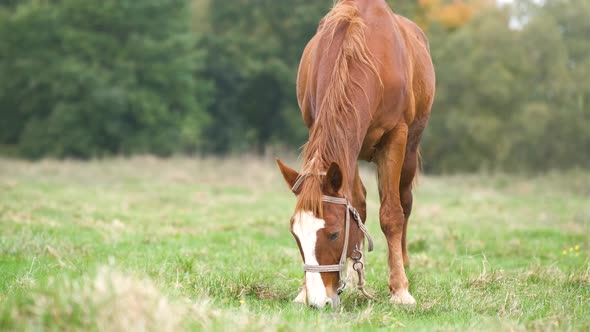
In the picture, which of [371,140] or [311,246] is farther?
[371,140]

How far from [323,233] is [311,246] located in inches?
4.9

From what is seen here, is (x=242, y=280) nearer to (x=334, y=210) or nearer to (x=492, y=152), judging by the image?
(x=334, y=210)

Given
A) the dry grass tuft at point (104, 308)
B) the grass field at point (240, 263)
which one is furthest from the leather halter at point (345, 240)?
the dry grass tuft at point (104, 308)

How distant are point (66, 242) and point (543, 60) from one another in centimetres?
3151

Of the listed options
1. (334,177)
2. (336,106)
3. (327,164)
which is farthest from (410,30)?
(334,177)

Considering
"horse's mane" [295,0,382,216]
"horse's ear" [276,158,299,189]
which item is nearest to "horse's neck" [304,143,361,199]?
"horse's mane" [295,0,382,216]

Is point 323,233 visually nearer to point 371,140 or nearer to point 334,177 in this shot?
point 334,177

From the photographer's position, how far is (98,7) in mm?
36281

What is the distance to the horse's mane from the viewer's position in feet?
15.7

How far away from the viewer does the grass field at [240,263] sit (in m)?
3.48

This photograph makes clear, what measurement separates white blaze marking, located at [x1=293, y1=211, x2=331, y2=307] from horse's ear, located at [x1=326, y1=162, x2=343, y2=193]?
10.6 inches

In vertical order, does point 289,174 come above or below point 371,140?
below

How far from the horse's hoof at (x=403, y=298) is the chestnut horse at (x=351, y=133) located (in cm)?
1

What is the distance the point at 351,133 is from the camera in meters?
5.09
